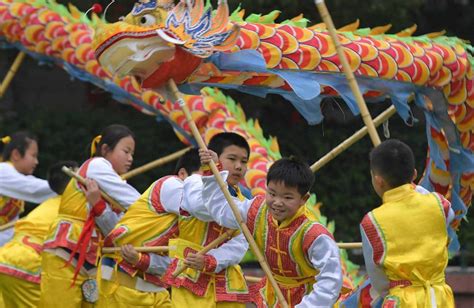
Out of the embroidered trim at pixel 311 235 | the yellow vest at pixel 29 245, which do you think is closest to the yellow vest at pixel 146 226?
the yellow vest at pixel 29 245

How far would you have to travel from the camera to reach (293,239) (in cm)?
650

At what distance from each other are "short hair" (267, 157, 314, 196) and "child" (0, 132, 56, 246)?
3.25 metres

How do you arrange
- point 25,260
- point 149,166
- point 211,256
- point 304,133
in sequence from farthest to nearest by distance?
point 304,133 → point 149,166 → point 25,260 → point 211,256

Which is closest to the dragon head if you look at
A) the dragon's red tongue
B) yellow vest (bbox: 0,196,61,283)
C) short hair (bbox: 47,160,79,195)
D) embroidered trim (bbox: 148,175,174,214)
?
the dragon's red tongue

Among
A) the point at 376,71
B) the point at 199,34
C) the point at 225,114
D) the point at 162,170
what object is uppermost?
the point at 199,34

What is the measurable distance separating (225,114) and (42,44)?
5.27 ft

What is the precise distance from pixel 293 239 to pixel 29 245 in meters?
2.94

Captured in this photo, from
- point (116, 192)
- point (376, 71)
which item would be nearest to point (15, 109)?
Answer: point (116, 192)

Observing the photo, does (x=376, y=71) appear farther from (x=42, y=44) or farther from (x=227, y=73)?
(x=42, y=44)

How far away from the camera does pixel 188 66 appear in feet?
A: 23.1

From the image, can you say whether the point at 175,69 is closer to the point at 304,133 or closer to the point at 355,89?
the point at 355,89

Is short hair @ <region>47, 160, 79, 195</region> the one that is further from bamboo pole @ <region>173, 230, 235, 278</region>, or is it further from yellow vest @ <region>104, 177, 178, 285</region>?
bamboo pole @ <region>173, 230, 235, 278</region>

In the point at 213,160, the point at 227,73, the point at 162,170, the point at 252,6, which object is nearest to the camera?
the point at 213,160

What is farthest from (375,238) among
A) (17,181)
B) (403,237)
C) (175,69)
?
(17,181)
